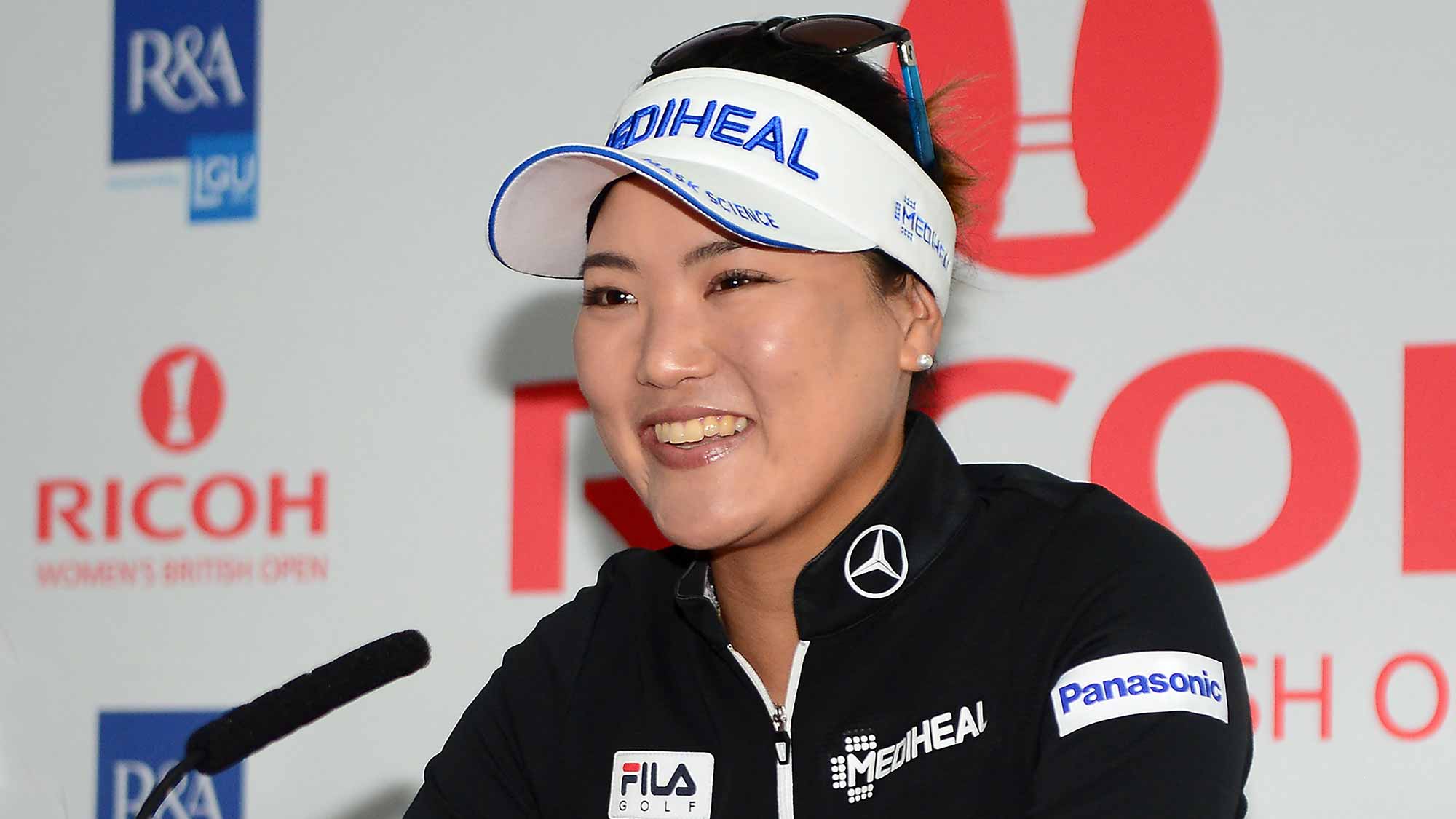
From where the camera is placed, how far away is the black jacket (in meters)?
1.15

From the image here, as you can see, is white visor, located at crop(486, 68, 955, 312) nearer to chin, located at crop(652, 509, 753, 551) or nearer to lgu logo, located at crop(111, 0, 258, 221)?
chin, located at crop(652, 509, 753, 551)

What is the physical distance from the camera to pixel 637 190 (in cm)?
133

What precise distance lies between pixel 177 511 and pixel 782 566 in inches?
46.8

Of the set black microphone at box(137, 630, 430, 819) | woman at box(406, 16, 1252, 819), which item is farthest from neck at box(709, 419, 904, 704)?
black microphone at box(137, 630, 430, 819)

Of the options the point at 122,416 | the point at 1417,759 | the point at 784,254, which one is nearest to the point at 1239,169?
the point at 1417,759

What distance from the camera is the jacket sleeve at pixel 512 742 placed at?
144 centimetres

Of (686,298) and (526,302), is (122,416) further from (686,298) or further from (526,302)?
(686,298)

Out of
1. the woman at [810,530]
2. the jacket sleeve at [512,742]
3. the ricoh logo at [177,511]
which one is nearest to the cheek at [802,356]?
the woman at [810,530]

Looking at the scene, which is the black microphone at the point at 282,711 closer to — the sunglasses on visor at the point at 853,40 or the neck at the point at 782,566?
the neck at the point at 782,566

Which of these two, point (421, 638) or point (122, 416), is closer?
point (421, 638)

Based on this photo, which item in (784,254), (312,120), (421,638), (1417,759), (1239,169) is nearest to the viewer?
(421,638)

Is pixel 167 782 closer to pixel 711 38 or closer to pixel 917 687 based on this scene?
pixel 917 687

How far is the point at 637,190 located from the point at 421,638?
44 cm

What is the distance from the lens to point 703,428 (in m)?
1.29
